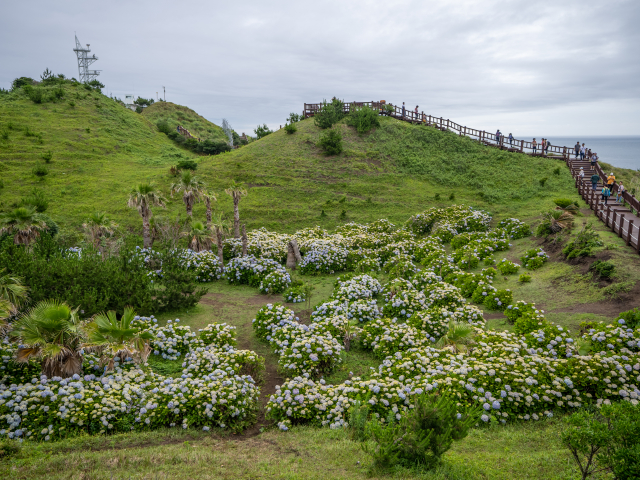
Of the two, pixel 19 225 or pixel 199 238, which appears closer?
pixel 19 225

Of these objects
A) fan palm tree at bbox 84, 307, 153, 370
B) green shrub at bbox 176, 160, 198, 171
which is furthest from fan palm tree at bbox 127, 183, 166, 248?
green shrub at bbox 176, 160, 198, 171

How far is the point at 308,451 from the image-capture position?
6980 millimetres

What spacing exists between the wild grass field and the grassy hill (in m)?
3.09

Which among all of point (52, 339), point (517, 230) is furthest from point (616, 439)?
point (517, 230)

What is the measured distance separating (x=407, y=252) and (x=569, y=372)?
13.0 meters

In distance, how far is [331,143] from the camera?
39281 mm

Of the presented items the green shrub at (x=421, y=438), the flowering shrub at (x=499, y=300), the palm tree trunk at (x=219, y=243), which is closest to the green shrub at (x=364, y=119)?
the palm tree trunk at (x=219, y=243)

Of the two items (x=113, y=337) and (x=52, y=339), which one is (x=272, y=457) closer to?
(x=113, y=337)

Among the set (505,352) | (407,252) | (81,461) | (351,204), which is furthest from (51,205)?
(505,352)

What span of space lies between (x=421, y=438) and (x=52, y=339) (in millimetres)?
8388

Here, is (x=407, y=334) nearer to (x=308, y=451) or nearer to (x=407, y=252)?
(x=308, y=451)

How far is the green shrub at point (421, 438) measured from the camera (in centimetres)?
598

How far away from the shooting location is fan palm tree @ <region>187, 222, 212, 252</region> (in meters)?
21.5

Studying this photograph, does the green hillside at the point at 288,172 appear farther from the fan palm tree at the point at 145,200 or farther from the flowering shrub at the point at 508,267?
the flowering shrub at the point at 508,267
